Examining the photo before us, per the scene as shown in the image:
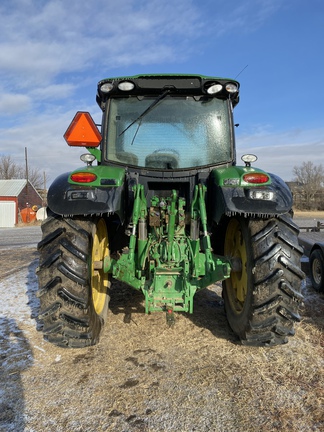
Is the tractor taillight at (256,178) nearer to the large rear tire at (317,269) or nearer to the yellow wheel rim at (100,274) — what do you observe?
the yellow wheel rim at (100,274)

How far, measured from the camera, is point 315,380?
8.02 ft

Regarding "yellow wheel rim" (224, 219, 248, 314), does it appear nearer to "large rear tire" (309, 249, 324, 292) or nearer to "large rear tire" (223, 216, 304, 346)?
"large rear tire" (223, 216, 304, 346)

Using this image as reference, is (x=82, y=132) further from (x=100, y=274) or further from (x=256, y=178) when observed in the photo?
(x=256, y=178)

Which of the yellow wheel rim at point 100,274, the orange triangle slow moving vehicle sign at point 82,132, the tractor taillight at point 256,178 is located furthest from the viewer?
the yellow wheel rim at point 100,274

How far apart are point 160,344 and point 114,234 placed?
4.34 feet

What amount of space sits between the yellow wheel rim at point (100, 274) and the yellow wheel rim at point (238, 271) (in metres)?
1.27

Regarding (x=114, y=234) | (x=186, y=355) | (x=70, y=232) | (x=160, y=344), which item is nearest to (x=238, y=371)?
(x=186, y=355)

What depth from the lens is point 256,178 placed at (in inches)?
114

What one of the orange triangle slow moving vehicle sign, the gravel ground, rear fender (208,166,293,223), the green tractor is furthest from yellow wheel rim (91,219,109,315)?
rear fender (208,166,293,223)

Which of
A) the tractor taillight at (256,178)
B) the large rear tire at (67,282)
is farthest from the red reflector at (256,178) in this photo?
the large rear tire at (67,282)

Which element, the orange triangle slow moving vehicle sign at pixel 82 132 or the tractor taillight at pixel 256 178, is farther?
the orange triangle slow moving vehicle sign at pixel 82 132

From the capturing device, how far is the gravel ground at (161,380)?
80.0 inches

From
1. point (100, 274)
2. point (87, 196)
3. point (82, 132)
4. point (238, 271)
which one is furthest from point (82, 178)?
point (238, 271)

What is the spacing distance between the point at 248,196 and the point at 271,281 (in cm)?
69
